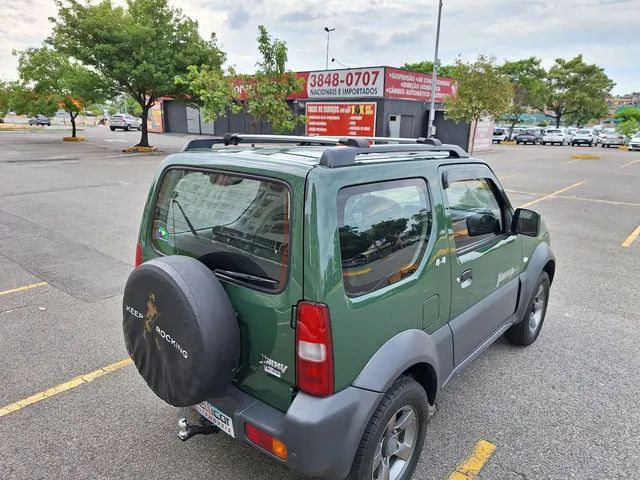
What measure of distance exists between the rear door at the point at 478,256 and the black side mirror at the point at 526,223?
2.8 inches

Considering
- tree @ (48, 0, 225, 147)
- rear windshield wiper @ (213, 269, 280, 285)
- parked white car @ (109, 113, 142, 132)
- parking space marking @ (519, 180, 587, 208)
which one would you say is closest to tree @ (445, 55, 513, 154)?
parking space marking @ (519, 180, 587, 208)

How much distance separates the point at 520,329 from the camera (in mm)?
3746

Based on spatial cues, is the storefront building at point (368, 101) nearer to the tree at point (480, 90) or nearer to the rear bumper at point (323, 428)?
the tree at point (480, 90)

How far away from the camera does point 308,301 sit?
181 cm

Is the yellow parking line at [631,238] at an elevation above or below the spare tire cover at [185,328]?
below

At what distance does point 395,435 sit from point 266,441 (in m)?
0.68

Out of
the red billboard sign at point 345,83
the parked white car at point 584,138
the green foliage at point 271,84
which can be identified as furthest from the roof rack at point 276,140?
the parked white car at point 584,138

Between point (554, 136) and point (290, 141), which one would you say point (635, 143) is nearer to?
point (554, 136)

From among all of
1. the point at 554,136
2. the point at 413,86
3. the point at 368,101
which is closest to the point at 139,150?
the point at 368,101

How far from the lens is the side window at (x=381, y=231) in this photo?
1.97 m

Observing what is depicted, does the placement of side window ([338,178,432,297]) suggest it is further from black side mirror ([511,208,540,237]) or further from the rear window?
black side mirror ([511,208,540,237])

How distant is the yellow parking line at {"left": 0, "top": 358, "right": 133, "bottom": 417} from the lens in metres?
2.95

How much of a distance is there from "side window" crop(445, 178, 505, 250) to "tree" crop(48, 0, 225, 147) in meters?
18.8

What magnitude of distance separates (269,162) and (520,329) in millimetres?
2792
